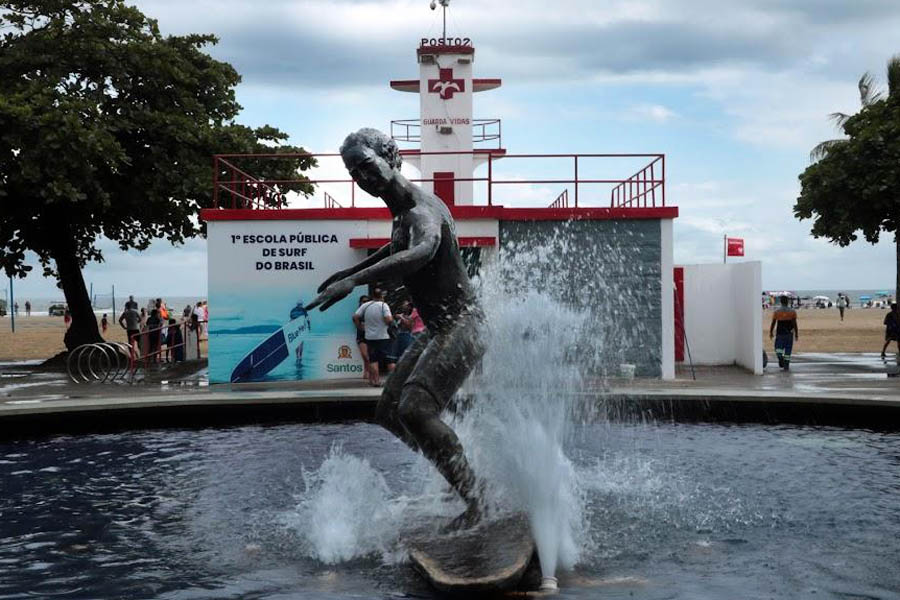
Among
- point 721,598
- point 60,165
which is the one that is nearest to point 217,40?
point 60,165

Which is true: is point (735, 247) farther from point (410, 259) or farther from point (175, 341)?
point (410, 259)

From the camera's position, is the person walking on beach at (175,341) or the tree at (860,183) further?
the tree at (860,183)

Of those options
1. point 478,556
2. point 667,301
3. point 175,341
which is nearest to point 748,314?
point 667,301

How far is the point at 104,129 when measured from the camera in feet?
81.1

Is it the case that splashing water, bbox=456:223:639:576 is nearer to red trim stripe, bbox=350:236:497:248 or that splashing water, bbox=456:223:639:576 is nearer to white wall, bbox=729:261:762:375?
red trim stripe, bbox=350:236:497:248

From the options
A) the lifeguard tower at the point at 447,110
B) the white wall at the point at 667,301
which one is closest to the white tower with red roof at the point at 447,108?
the lifeguard tower at the point at 447,110

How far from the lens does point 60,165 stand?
78.3 feet

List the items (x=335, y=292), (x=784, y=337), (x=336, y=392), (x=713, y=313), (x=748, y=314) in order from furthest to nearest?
(x=713, y=313) < (x=748, y=314) < (x=784, y=337) < (x=336, y=392) < (x=335, y=292)

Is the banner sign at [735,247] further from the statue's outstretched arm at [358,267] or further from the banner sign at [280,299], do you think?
the statue's outstretched arm at [358,267]

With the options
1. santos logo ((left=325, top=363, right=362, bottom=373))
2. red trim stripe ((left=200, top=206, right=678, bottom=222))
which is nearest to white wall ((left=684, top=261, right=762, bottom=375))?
red trim stripe ((left=200, top=206, right=678, bottom=222))

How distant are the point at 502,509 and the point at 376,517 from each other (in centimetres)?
106

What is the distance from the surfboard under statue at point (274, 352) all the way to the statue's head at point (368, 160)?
500 inches

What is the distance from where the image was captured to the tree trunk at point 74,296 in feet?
91.1

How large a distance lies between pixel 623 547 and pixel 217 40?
27145mm
